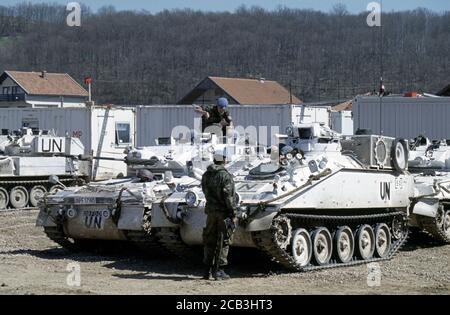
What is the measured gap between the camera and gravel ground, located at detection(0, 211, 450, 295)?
970 cm

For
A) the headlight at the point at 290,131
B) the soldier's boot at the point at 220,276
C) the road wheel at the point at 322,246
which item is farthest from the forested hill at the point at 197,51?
the soldier's boot at the point at 220,276

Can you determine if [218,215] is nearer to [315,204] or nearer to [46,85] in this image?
[315,204]

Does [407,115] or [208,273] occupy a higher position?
[407,115]

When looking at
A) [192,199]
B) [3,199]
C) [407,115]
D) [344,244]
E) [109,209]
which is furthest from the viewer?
[407,115]

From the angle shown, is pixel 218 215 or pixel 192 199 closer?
pixel 218 215

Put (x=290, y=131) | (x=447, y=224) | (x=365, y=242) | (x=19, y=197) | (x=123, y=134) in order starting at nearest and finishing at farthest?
(x=365, y=242)
(x=290, y=131)
(x=447, y=224)
(x=19, y=197)
(x=123, y=134)

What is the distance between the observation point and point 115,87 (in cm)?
9388

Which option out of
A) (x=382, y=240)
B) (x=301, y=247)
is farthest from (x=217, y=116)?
(x=301, y=247)

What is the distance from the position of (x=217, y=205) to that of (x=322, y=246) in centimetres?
211

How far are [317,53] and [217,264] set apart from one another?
275 ft

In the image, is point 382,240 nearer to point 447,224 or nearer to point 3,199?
point 447,224

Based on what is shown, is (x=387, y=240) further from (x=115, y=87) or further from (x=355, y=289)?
(x=115, y=87)

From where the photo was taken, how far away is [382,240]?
1301cm

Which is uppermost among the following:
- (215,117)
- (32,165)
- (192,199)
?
(215,117)
